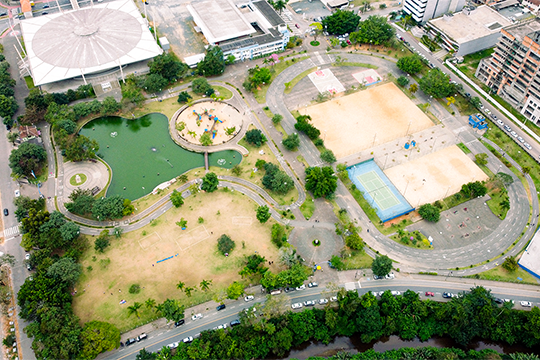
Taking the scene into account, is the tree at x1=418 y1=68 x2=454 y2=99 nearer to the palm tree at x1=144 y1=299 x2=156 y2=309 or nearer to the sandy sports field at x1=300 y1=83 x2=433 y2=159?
the sandy sports field at x1=300 y1=83 x2=433 y2=159

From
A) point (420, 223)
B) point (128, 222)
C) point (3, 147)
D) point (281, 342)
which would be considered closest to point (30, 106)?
point (3, 147)

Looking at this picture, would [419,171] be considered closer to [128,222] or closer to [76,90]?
[128,222]

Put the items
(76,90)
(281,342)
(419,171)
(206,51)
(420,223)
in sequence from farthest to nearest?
(206,51)
(76,90)
(419,171)
(420,223)
(281,342)

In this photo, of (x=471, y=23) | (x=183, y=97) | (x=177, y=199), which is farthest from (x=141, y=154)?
(x=471, y=23)

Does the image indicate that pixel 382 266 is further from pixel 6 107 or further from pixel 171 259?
pixel 6 107

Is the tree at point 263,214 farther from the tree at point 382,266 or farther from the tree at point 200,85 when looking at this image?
the tree at point 200,85

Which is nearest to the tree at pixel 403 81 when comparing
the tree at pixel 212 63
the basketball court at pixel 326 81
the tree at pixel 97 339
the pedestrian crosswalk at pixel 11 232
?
the basketball court at pixel 326 81
